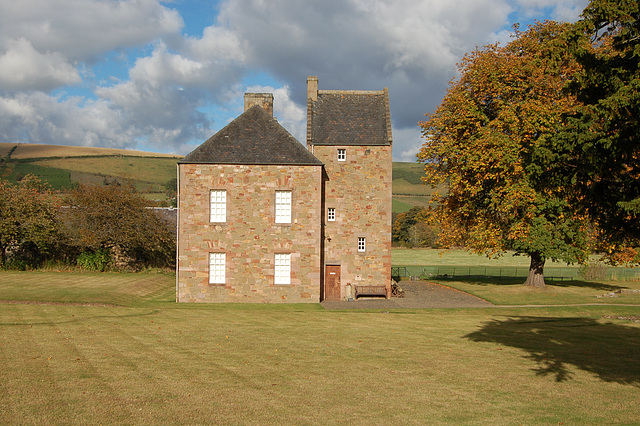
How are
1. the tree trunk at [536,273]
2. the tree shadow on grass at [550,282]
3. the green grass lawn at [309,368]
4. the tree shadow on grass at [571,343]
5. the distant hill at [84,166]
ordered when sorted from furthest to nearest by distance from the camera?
the distant hill at [84,166]
the tree shadow on grass at [550,282]
the tree trunk at [536,273]
the tree shadow on grass at [571,343]
the green grass lawn at [309,368]

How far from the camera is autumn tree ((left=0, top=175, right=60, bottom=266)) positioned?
39750mm

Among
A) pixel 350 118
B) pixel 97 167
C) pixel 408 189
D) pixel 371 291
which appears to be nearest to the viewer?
pixel 371 291

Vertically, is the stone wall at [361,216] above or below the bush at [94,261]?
above

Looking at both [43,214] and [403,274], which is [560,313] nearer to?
[403,274]

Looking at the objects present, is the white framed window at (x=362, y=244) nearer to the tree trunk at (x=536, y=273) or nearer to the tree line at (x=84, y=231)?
the tree trunk at (x=536, y=273)

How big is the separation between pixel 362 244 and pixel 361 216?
168cm

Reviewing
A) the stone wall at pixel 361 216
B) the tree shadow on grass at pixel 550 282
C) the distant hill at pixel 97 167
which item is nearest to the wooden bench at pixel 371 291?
the stone wall at pixel 361 216

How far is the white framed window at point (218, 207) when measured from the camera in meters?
29.5

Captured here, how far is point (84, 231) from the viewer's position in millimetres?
40656

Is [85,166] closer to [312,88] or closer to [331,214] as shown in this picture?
[312,88]

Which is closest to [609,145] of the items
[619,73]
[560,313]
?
[619,73]

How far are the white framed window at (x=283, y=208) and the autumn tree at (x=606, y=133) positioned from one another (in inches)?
753

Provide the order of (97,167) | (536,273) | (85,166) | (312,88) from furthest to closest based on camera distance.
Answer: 1. (97,167)
2. (85,166)
3. (536,273)
4. (312,88)

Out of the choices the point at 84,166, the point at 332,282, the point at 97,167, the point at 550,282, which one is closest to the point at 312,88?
the point at 332,282
